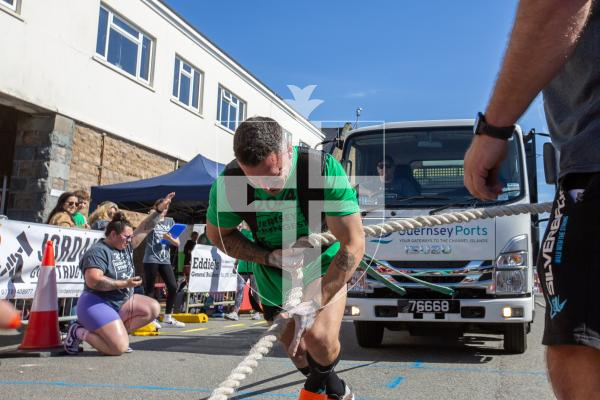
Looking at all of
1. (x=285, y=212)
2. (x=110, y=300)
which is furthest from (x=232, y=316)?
(x=285, y=212)

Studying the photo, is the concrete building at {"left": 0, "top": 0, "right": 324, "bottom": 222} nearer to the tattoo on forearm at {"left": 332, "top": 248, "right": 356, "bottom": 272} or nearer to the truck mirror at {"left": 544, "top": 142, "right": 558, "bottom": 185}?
the tattoo on forearm at {"left": 332, "top": 248, "right": 356, "bottom": 272}

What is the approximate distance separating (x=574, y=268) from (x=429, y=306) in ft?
14.9

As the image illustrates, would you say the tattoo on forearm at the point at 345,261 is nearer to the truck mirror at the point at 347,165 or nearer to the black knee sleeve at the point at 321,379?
the black knee sleeve at the point at 321,379

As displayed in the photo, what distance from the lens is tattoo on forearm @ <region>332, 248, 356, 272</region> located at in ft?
9.86

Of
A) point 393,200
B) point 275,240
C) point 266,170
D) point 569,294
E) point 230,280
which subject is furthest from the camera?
point 230,280

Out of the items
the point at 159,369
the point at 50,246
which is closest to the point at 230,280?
the point at 50,246

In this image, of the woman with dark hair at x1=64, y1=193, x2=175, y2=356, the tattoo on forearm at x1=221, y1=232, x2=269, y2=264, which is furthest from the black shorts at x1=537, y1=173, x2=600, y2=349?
the woman with dark hair at x1=64, y1=193, x2=175, y2=356

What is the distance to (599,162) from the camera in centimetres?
137

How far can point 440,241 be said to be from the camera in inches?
230

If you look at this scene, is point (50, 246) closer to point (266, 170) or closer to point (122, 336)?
point (122, 336)

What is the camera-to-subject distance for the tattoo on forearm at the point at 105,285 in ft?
19.5

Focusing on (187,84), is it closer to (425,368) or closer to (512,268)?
(512,268)

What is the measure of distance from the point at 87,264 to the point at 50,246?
62cm

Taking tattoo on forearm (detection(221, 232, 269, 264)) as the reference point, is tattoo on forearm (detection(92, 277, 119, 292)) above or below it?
below
